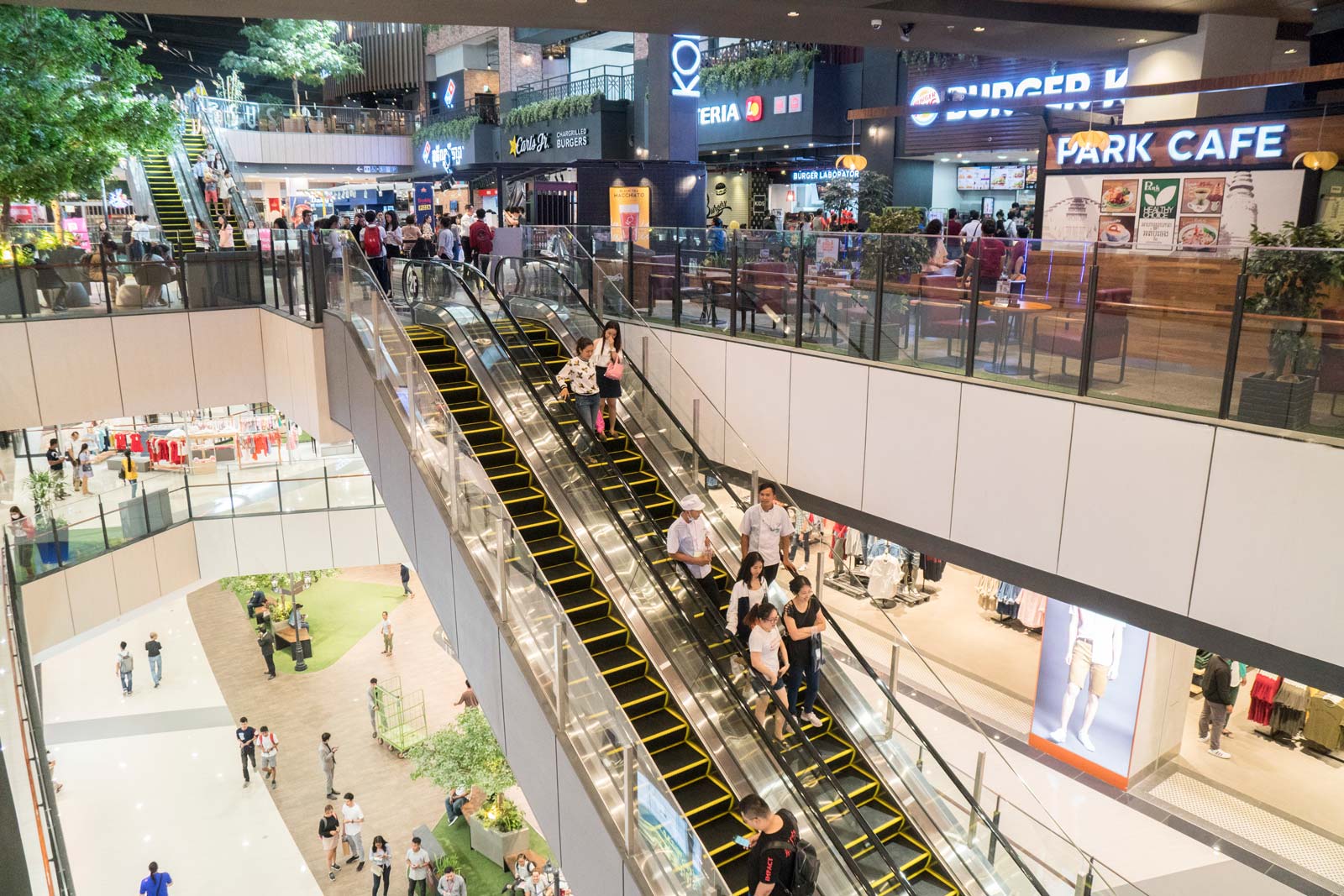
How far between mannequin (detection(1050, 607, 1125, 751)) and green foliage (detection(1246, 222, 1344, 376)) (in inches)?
205

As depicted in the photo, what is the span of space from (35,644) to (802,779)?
11.0 m

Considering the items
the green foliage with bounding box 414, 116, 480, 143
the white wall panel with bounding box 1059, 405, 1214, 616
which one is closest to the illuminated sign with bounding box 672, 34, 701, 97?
the green foliage with bounding box 414, 116, 480, 143

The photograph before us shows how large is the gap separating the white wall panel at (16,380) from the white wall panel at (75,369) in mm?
86

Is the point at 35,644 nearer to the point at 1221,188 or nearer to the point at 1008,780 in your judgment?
the point at 1008,780

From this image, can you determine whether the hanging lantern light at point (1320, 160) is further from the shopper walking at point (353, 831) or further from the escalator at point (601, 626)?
the shopper walking at point (353, 831)

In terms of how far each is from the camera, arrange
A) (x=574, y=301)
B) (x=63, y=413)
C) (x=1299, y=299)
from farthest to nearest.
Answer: (x=63, y=413) → (x=574, y=301) → (x=1299, y=299)

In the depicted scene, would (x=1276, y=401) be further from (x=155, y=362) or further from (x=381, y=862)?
(x=155, y=362)

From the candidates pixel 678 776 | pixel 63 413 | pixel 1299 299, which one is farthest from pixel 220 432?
pixel 1299 299

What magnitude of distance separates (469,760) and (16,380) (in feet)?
27.1

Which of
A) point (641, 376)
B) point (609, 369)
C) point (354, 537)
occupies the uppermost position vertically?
point (609, 369)

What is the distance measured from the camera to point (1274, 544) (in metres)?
6.37

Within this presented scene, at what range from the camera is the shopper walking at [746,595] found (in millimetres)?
7492

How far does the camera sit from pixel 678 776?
23.6 ft

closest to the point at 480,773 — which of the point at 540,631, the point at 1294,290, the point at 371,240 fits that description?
the point at 540,631
